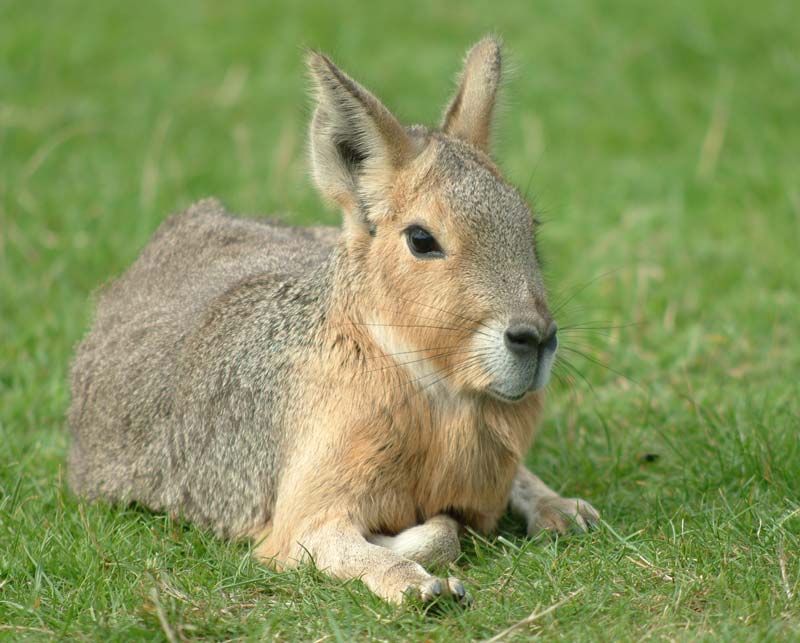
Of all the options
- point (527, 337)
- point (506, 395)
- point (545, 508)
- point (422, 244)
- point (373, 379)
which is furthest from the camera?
point (545, 508)

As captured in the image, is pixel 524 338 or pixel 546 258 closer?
pixel 524 338

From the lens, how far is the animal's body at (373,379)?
4266 mm

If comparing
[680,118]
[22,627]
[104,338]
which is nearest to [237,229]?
[104,338]

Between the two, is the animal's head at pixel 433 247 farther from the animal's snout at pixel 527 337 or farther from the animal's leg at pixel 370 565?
the animal's leg at pixel 370 565

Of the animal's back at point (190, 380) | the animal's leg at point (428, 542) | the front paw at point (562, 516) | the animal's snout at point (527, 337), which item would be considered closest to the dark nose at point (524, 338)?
the animal's snout at point (527, 337)

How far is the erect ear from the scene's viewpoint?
14.7 ft

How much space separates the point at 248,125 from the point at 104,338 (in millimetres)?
4571

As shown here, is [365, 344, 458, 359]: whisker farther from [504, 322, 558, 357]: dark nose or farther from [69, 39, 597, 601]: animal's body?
A: [504, 322, 558, 357]: dark nose

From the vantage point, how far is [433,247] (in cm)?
434

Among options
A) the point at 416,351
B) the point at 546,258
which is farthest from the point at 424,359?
the point at 546,258

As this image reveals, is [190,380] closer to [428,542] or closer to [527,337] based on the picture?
[428,542]

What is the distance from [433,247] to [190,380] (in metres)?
1.30

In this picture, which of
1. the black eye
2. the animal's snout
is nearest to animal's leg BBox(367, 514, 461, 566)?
the animal's snout

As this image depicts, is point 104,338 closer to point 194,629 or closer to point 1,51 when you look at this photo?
point 194,629
